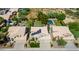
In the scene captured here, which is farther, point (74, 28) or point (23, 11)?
point (23, 11)

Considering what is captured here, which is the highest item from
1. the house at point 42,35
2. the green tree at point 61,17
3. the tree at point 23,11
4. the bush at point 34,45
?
the tree at point 23,11

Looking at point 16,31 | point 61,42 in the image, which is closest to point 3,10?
point 16,31

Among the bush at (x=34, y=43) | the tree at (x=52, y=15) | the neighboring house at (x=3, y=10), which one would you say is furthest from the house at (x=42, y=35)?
the neighboring house at (x=3, y=10)

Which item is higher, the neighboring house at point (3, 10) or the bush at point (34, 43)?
the neighboring house at point (3, 10)

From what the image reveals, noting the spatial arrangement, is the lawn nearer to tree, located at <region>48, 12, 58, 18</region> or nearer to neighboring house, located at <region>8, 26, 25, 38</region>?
tree, located at <region>48, 12, 58, 18</region>

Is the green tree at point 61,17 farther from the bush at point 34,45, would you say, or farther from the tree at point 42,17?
the bush at point 34,45

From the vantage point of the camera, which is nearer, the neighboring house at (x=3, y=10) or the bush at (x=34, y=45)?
the bush at (x=34, y=45)

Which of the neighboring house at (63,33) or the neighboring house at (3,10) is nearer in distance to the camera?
the neighboring house at (63,33)

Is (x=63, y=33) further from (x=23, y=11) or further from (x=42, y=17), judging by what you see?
(x=23, y=11)

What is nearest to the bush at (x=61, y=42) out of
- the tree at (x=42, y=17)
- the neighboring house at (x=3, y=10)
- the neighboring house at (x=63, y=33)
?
the neighboring house at (x=63, y=33)

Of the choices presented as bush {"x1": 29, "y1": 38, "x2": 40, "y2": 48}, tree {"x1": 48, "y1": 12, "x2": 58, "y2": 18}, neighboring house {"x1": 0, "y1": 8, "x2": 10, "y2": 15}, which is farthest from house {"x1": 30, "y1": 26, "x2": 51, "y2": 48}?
neighboring house {"x1": 0, "y1": 8, "x2": 10, "y2": 15}

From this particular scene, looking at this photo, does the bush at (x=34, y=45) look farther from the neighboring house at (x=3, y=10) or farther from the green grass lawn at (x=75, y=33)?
the neighboring house at (x=3, y=10)

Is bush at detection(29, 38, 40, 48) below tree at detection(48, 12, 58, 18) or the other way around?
below
